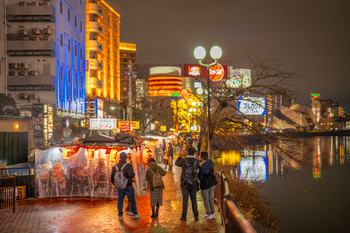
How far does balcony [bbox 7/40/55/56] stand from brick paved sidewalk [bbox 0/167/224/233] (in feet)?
114

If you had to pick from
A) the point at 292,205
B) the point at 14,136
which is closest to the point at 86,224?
the point at 292,205

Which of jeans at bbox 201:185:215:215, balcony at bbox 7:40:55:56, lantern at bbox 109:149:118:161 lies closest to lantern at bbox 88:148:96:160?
lantern at bbox 109:149:118:161

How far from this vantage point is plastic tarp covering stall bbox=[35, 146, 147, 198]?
14750 mm

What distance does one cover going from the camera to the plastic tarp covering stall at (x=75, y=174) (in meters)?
14.8

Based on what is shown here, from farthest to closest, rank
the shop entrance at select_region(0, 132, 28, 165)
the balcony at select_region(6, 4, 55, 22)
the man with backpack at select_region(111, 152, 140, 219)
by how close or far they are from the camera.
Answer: the balcony at select_region(6, 4, 55, 22) < the shop entrance at select_region(0, 132, 28, 165) < the man with backpack at select_region(111, 152, 140, 219)

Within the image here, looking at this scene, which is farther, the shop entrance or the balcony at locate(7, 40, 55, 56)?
the balcony at locate(7, 40, 55, 56)

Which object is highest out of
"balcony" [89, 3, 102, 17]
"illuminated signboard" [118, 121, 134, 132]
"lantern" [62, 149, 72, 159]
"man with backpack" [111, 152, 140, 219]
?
"balcony" [89, 3, 102, 17]

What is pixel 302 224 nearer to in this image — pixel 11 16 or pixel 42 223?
pixel 42 223

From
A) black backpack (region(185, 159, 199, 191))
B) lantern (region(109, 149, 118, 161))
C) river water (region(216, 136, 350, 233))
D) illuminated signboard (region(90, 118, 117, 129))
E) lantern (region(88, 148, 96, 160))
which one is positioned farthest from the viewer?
illuminated signboard (region(90, 118, 117, 129))

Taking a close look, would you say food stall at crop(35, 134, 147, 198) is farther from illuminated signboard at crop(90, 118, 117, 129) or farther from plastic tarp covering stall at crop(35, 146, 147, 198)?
illuminated signboard at crop(90, 118, 117, 129)

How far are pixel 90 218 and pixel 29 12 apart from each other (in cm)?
4059

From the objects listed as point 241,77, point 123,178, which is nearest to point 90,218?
point 123,178

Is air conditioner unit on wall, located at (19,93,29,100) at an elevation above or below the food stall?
above

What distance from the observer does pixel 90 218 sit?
11.2 metres
